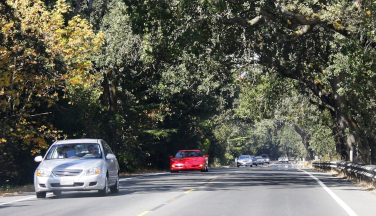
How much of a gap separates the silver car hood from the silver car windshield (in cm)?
51

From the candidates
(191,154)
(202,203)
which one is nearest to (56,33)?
(202,203)

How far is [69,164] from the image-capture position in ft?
49.6

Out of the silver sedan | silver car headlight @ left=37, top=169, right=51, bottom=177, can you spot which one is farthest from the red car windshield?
silver car headlight @ left=37, top=169, right=51, bottom=177

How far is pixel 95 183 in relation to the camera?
49.4ft

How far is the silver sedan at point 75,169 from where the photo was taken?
48.5ft

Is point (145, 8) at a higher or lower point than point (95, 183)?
higher

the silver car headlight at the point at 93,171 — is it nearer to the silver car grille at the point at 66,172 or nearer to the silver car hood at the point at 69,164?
the silver car hood at the point at 69,164

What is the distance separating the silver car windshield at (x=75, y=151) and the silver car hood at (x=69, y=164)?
506 millimetres

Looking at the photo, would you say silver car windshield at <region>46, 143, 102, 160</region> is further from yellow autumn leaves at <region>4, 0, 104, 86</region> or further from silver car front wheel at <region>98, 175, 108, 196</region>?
yellow autumn leaves at <region>4, 0, 104, 86</region>

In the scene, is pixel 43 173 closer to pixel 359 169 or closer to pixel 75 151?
pixel 75 151

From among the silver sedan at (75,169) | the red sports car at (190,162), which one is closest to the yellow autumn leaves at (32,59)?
the silver sedan at (75,169)

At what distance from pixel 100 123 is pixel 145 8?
1574 centimetres

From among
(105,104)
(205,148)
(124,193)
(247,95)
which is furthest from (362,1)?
(205,148)

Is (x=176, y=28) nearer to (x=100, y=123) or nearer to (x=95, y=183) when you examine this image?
(x=95, y=183)
